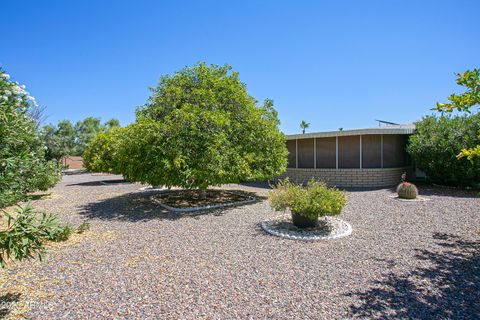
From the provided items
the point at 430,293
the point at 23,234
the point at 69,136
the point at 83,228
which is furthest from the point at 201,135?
the point at 69,136

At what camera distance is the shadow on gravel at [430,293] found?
2857 millimetres

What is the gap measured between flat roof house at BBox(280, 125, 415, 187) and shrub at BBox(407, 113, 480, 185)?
930 mm

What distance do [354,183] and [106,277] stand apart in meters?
11.6

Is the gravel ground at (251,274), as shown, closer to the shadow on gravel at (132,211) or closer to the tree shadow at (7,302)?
the tree shadow at (7,302)

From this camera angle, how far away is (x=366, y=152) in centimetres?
1269

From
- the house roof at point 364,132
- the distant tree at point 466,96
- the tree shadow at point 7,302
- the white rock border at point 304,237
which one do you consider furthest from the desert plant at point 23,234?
the house roof at point 364,132

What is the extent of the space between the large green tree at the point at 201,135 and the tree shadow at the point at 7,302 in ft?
14.4

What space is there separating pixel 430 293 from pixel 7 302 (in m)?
5.15

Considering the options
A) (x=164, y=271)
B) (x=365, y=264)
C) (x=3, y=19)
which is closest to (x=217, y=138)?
(x=164, y=271)

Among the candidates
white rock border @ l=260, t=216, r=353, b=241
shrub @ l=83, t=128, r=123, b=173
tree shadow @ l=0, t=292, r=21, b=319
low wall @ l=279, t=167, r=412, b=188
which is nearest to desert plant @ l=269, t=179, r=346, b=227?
white rock border @ l=260, t=216, r=353, b=241

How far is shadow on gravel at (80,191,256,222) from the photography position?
24.8 feet

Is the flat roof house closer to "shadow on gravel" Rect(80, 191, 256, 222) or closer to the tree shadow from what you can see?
"shadow on gravel" Rect(80, 191, 256, 222)

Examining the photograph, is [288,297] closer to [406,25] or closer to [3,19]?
[406,25]

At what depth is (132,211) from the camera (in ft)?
27.3
